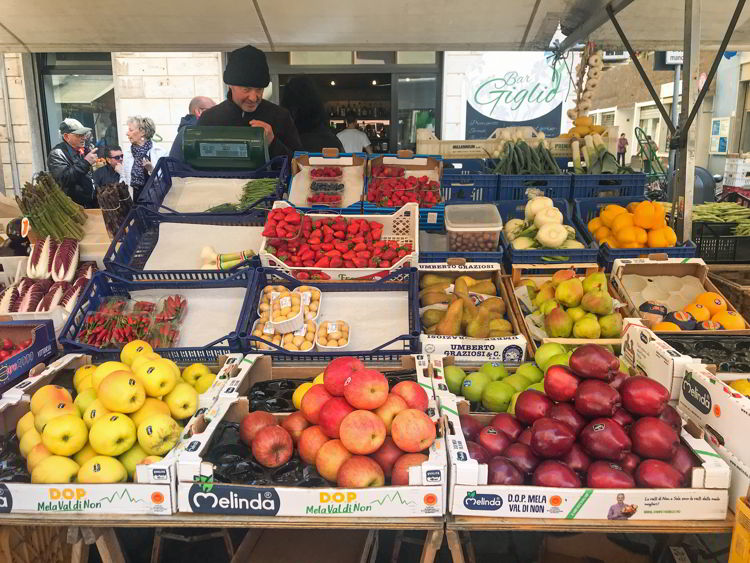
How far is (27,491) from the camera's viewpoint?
1.83 m

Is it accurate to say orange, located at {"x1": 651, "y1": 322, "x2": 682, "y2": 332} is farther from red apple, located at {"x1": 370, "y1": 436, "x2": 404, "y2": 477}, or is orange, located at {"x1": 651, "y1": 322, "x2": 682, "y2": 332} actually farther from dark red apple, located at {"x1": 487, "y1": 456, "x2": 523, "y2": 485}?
red apple, located at {"x1": 370, "y1": 436, "x2": 404, "y2": 477}

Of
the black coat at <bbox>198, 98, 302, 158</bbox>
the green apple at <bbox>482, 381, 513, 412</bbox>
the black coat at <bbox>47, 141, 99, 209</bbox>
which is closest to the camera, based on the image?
the green apple at <bbox>482, 381, 513, 412</bbox>

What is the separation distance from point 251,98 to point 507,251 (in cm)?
257

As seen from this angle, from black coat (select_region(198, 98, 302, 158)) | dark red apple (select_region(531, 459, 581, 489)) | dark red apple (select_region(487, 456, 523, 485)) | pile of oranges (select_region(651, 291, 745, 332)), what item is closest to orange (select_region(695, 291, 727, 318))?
pile of oranges (select_region(651, 291, 745, 332))

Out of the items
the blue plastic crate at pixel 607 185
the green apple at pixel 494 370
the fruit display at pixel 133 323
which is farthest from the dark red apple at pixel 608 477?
the blue plastic crate at pixel 607 185

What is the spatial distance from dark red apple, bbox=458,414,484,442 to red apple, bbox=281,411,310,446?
0.57 metres

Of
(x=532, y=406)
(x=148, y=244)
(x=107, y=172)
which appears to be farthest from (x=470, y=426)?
(x=107, y=172)

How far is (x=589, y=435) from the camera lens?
74.6 inches

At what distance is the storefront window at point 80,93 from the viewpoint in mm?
9422

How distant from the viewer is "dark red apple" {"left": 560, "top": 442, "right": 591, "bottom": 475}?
74.0 inches

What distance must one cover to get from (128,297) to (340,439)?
2.10 meters

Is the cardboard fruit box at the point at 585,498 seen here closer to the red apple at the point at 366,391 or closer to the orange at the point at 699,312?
the red apple at the point at 366,391

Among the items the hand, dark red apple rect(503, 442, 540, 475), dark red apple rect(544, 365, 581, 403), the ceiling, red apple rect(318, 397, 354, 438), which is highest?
the ceiling

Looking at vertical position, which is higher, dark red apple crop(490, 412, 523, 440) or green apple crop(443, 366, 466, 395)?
dark red apple crop(490, 412, 523, 440)
